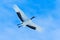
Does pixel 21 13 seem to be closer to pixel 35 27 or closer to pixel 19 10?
pixel 19 10

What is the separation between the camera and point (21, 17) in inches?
2290

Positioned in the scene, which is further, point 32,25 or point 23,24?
point 32,25

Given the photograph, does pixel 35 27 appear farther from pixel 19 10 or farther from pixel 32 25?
pixel 19 10

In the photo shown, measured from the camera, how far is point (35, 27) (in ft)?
202

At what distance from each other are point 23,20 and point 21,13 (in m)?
1.98

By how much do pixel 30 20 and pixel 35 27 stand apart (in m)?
3.43

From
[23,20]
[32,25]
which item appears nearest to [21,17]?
[23,20]

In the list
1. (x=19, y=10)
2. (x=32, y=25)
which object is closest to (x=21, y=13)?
(x=19, y=10)

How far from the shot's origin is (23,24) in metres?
56.8

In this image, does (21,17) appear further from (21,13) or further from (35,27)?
(35,27)

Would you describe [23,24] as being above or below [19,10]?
below

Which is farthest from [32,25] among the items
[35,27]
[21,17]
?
[21,17]

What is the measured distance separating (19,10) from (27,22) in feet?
11.8

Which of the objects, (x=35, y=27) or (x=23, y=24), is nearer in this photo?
(x=23, y=24)
